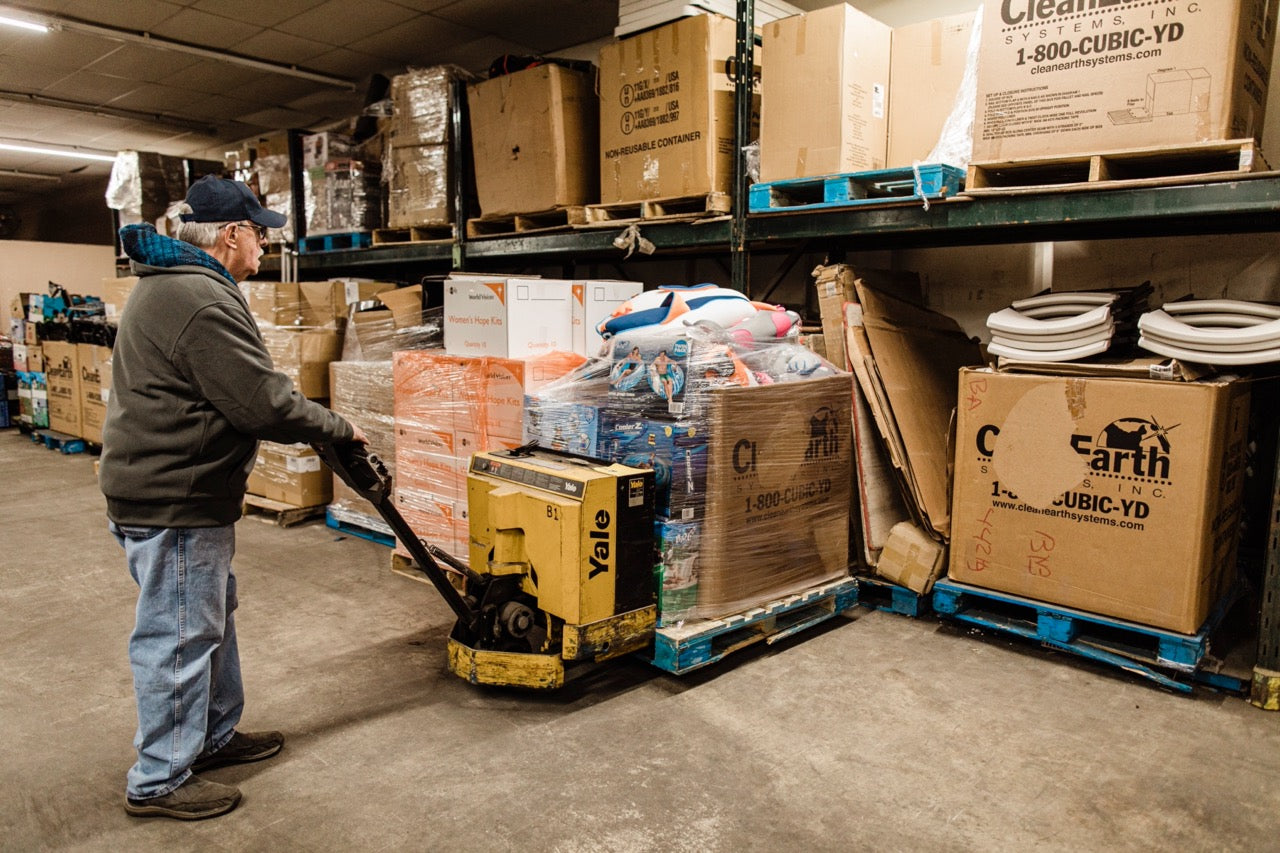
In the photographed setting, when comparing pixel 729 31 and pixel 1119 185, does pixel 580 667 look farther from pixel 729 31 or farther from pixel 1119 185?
pixel 729 31

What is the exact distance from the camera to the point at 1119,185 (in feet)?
11.3

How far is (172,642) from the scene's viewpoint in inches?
98.3

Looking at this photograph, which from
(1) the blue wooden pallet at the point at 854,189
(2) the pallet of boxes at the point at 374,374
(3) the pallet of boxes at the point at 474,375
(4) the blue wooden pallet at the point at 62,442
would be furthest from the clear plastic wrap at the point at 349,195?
(1) the blue wooden pallet at the point at 854,189

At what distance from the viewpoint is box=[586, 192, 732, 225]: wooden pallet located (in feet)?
16.0

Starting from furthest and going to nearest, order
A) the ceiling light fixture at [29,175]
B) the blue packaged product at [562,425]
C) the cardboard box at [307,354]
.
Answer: the ceiling light fixture at [29,175]
the cardboard box at [307,354]
the blue packaged product at [562,425]

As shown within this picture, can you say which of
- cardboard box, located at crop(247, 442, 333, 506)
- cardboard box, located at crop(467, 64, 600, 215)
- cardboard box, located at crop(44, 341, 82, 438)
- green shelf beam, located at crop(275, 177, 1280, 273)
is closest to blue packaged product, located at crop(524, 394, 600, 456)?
green shelf beam, located at crop(275, 177, 1280, 273)

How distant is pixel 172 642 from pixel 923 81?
14.3 feet

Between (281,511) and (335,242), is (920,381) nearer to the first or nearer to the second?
(281,511)

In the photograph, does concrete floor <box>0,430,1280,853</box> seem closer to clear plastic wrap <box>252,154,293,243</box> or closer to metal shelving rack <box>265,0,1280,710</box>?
metal shelving rack <box>265,0,1280,710</box>

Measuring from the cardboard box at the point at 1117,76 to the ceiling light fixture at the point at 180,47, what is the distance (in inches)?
321

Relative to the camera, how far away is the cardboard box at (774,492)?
355 cm

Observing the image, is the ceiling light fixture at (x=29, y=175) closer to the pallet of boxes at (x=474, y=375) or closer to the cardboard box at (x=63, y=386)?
the cardboard box at (x=63, y=386)

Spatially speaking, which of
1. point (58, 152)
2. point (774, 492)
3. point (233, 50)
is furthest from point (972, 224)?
point (58, 152)

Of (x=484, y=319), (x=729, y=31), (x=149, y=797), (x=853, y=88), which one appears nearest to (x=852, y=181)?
(x=853, y=88)
